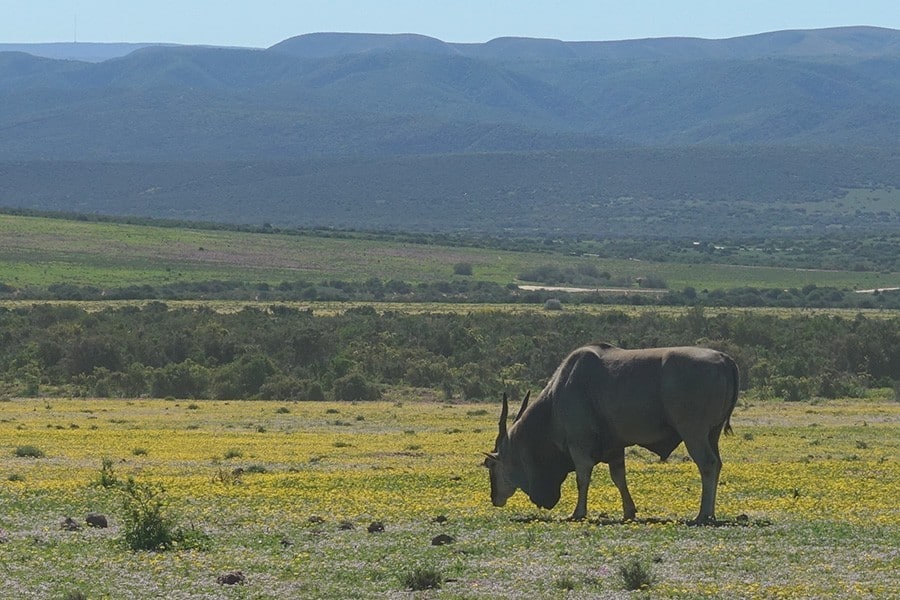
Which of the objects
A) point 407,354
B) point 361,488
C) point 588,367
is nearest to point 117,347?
point 407,354

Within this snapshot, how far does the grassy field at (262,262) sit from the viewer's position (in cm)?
12825

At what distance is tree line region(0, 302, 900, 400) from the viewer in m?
56.2

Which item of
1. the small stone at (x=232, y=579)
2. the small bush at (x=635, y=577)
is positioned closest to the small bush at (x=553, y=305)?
the small stone at (x=232, y=579)

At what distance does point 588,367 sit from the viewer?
21062 millimetres

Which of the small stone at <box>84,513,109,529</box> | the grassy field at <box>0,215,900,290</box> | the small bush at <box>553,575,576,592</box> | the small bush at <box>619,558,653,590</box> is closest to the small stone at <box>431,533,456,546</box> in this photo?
the small bush at <box>553,575,576,592</box>

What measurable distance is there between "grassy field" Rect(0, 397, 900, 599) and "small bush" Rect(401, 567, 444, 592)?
0.29 ft

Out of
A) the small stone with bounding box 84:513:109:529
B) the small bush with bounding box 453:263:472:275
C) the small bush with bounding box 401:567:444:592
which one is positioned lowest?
the small bush with bounding box 453:263:472:275

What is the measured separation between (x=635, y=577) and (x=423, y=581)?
1971 millimetres

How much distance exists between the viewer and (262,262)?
5492 inches

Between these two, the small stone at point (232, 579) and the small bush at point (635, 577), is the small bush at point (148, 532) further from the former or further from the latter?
the small bush at point (635, 577)

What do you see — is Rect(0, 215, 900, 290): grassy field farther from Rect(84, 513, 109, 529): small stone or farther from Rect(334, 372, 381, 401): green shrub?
Rect(84, 513, 109, 529): small stone

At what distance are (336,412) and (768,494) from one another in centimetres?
2441

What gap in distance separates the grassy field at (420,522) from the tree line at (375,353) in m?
19.4

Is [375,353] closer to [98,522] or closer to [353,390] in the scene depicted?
[353,390]
